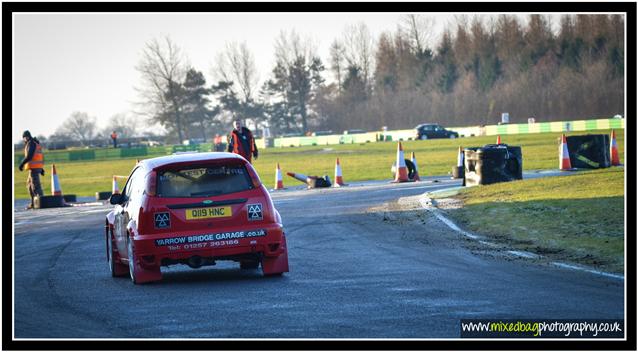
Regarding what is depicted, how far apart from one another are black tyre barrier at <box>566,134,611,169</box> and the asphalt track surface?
12945 millimetres

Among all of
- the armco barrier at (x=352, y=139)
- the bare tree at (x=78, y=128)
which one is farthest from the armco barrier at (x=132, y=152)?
the bare tree at (x=78, y=128)

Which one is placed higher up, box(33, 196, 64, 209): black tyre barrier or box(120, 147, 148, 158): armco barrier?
box(120, 147, 148, 158): armco barrier

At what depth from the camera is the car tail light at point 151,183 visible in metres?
11.6

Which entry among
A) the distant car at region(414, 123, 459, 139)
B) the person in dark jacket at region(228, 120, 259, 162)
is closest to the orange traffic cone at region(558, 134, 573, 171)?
the person in dark jacket at region(228, 120, 259, 162)

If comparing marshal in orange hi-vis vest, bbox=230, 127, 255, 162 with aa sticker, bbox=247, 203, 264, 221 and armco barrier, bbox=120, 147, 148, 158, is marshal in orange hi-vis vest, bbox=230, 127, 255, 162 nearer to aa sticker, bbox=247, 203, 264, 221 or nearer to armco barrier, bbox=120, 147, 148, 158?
aa sticker, bbox=247, 203, 264, 221

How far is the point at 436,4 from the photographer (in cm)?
1122

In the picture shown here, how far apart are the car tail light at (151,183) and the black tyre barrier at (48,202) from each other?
18.5m

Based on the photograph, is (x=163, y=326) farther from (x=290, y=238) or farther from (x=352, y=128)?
(x=352, y=128)

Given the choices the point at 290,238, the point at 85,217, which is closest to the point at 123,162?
the point at 85,217

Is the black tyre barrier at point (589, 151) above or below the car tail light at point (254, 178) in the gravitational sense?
above

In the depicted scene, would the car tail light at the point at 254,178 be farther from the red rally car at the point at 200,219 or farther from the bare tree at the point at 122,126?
the bare tree at the point at 122,126

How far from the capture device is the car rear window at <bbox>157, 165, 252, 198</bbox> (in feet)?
38.1

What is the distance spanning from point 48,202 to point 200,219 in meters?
19.1

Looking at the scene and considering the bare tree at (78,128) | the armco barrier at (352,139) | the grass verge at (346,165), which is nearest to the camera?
the grass verge at (346,165)
